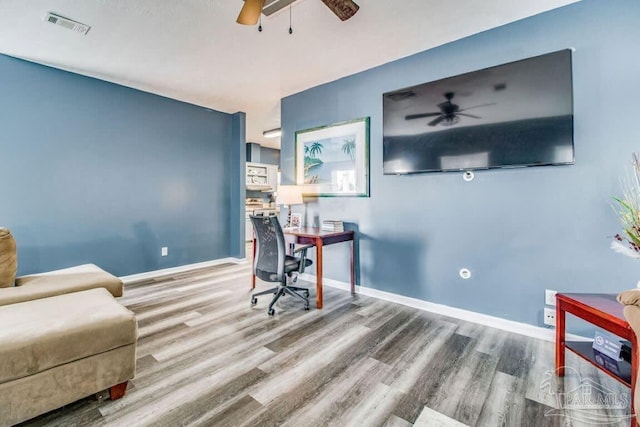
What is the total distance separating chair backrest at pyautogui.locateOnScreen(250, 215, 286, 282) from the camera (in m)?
2.66

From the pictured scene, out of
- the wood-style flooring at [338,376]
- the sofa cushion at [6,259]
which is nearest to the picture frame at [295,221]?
the wood-style flooring at [338,376]

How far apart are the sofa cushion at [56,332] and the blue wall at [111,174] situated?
202 centimetres

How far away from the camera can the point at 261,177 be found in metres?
7.56

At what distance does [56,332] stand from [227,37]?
99.3 inches

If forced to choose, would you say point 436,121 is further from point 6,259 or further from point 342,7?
point 6,259

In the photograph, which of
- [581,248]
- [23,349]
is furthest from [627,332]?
[23,349]

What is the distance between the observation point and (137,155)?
3834 mm

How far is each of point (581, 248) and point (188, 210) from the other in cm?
465

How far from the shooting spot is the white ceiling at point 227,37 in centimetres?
215

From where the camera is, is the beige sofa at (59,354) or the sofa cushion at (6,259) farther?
the sofa cushion at (6,259)

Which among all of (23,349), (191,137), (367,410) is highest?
(191,137)

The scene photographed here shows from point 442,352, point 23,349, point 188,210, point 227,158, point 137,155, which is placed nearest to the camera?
point 23,349

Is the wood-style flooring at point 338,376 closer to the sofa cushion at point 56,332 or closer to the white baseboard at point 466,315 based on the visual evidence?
the white baseboard at point 466,315

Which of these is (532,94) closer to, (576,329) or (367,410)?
(576,329)
